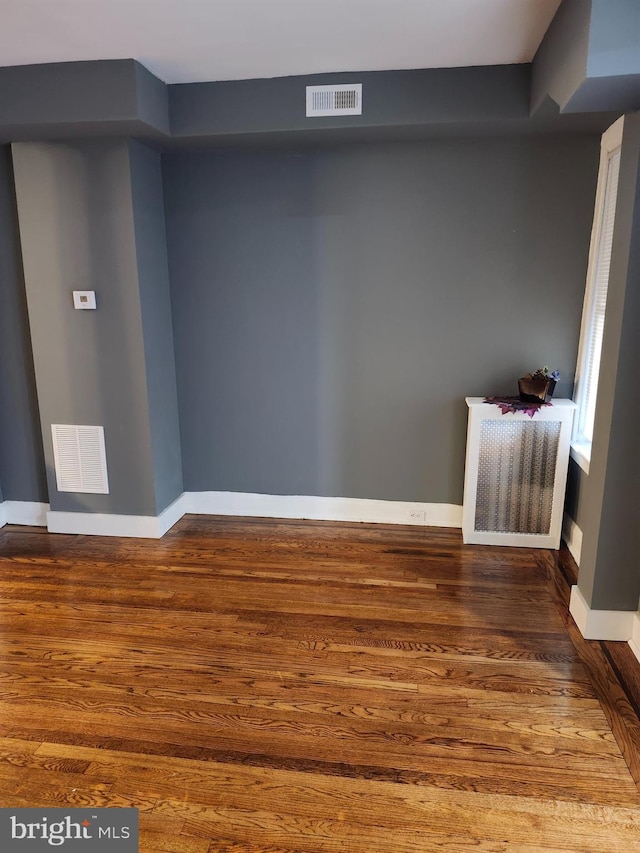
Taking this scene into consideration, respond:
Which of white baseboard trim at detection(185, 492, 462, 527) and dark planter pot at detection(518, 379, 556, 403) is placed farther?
white baseboard trim at detection(185, 492, 462, 527)

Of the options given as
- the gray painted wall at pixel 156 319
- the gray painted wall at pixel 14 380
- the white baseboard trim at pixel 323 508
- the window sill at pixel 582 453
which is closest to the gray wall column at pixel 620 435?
the window sill at pixel 582 453

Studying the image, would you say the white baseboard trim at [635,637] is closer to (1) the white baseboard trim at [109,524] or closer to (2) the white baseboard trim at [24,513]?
(1) the white baseboard trim at [109,524]

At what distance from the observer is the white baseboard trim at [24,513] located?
3.93 m

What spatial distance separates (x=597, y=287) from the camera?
3.30m

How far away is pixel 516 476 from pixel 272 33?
8.37ft

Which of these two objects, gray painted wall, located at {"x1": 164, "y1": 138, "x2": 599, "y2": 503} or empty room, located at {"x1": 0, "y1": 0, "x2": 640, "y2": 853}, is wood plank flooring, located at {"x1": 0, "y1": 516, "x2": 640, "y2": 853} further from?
gray painted wall, located at {"x1": 164, "y1": 138, "x2": 599, "y2": 503}

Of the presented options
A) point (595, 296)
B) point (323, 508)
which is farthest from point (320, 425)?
point (595, 296)

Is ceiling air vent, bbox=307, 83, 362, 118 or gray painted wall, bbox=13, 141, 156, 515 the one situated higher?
ceiling air vent, bbox=307, 83, 362, 118

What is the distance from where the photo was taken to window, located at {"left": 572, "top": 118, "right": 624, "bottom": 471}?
3.12 meters

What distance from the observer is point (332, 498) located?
12.9 feet

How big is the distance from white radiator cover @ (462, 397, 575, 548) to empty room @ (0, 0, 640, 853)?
0.02 meters

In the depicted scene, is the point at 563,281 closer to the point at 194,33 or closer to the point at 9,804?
the point at 194,33

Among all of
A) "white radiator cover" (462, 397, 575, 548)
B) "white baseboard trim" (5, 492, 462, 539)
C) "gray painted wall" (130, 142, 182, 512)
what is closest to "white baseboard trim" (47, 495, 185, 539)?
"white baseboard trim" (5, 492, 462, 539)

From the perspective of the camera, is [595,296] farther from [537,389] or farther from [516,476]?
[516,476]
